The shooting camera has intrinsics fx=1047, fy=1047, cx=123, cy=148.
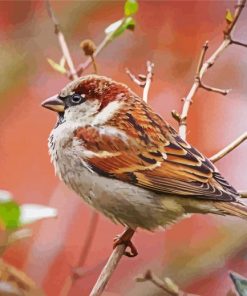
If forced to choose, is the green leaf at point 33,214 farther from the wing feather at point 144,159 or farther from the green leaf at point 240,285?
the wing feather at point 144,159

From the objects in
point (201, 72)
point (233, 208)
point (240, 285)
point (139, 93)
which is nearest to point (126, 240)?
point (233, 208)

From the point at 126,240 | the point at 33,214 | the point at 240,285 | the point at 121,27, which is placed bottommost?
the point at 126,240

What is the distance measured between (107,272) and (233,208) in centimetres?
45

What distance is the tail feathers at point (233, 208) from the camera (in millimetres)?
2828

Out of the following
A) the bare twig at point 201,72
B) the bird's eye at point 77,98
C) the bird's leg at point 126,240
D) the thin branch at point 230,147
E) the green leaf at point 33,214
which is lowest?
the bird's leg at point 126,240

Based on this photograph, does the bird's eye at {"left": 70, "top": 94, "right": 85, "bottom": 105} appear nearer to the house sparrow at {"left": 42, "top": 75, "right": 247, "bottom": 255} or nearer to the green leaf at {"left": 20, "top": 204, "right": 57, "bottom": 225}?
the house sparrow at {"left": 42, "top": 75, "right": 247, "bottom": 255}

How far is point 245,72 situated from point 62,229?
1.35 m

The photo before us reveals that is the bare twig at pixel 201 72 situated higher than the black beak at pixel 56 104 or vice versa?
the bare twig at pixel 201 72

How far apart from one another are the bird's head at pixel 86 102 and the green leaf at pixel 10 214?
767 mm

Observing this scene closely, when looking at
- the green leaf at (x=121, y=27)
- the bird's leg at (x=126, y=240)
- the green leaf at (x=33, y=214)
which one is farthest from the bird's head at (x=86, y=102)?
the green leaf at (x=33, y=214)

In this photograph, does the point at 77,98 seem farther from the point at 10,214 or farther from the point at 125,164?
the point at 10,214

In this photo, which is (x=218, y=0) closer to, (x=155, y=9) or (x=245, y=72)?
(x=155, y=9)

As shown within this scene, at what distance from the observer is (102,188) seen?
115 inches

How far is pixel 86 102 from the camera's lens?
2994mm
